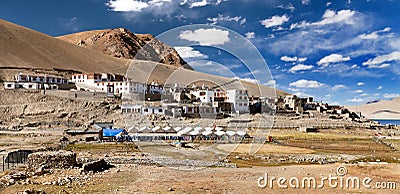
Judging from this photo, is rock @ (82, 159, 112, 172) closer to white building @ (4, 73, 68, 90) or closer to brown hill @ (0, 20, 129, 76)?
white building @ (4, 73, 68, 90)

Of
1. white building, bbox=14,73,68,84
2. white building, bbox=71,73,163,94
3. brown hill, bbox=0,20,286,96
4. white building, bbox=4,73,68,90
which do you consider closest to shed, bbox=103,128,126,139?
white building, bbox=71,73,163,94

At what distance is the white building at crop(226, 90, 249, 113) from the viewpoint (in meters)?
89.0

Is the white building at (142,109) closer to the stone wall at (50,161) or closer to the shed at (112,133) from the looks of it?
the shed at (112,133)

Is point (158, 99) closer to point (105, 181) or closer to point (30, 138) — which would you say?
point (30, 138)

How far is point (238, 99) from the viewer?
90125 millimetres

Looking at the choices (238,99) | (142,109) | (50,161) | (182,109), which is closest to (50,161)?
(50,161)

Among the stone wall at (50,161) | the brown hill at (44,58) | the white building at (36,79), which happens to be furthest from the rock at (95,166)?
the brown hill at (44,58)

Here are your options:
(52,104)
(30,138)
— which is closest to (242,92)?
(52,104)

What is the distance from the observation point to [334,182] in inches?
896

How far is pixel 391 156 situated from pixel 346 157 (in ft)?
17.8

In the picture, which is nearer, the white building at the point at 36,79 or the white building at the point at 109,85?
the white building at the point at 36,79

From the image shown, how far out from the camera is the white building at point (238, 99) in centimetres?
8900

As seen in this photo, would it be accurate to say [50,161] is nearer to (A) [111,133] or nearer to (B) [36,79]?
(A) [111,133]

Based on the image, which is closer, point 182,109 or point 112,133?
point 112,133
